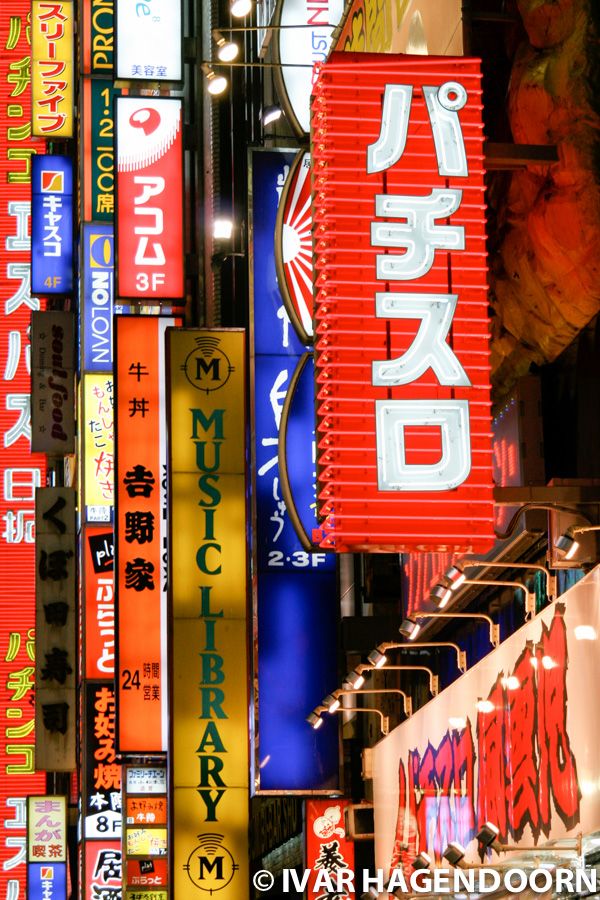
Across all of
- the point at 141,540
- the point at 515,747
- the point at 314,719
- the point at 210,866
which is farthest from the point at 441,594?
the point at 141,540

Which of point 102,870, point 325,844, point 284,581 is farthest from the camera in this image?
point 102,870

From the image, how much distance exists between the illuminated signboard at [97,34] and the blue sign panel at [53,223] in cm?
204

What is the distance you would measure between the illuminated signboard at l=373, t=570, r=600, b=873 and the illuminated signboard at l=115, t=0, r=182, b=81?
8579 millimetres

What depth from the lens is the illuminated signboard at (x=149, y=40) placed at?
1920 cm

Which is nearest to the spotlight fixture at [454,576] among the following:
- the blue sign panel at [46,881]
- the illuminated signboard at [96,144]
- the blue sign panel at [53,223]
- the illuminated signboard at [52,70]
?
the illuminated signboard at [96,144]

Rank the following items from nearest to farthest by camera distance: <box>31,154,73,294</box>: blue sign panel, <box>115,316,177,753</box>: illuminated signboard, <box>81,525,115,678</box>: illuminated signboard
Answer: <box>115,316,177,753</box>: illuminated signboard, <box>81,525,115,678</box>: illuminated signboard, <box>31,154,73,294</box>: blue sign panel

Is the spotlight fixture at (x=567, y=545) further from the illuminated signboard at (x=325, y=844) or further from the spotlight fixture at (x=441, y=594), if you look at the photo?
the illuminated signboard at (x=325, y=844)

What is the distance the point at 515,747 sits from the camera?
977cm

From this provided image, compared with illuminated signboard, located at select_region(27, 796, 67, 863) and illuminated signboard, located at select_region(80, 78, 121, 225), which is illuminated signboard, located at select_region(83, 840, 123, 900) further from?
illuminated signboard, located at select_region(80, 78, 121, 225)

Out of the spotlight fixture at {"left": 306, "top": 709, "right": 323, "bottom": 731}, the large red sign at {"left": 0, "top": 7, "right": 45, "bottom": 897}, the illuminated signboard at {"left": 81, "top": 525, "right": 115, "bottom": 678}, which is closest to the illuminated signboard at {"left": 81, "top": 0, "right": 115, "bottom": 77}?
the illuminated signboard at {"left": 81, "top": 525, "right": 115, "bottom": 678}

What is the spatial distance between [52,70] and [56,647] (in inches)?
357

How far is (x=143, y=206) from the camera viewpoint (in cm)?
1772

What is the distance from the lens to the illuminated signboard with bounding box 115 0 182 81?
63.0 ft

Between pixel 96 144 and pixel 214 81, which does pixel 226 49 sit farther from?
pixel 96 144
